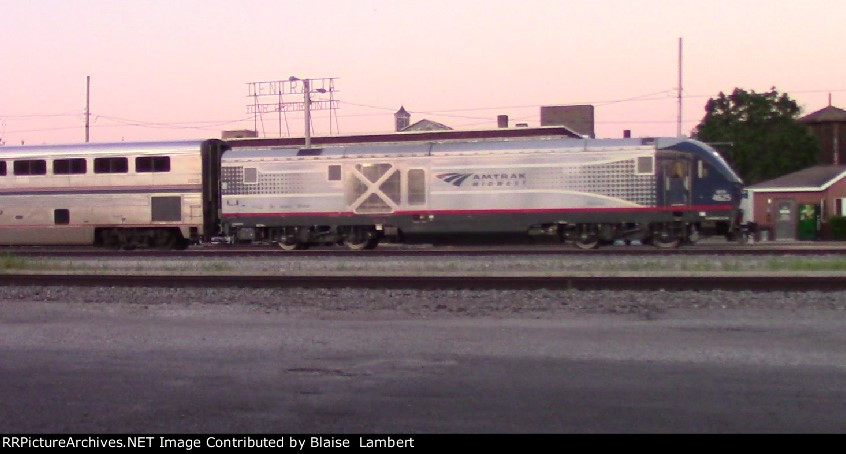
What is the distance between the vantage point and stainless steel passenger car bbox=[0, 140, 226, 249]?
82.7ft

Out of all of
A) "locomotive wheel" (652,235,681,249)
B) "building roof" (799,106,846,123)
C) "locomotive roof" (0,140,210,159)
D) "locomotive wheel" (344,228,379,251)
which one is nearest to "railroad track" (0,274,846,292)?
"locomotive wheel" (652,235,681,249)

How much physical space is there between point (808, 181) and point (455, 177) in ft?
85.7

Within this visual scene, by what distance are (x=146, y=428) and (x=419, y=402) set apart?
2.03 meters

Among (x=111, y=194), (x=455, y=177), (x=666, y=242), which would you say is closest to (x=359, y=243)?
(x=455, y=177)

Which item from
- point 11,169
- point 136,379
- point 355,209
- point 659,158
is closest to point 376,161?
point 355,209

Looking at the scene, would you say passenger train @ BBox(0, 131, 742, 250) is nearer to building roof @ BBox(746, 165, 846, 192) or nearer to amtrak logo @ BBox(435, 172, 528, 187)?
amtrak logo @ BBox(435, 172, 528, 187)

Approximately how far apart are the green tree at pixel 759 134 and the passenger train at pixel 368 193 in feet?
135

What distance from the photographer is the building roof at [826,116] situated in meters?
75.8

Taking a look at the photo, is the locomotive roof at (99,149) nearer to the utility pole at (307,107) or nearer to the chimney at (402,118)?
the utility pole at (307,107)

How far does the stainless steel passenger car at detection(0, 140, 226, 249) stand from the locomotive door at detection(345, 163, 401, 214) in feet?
14.8

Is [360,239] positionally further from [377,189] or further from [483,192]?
[483,192]

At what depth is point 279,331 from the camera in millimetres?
10391

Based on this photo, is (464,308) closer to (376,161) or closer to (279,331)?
(279,331)

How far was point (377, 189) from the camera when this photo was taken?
2481cm
